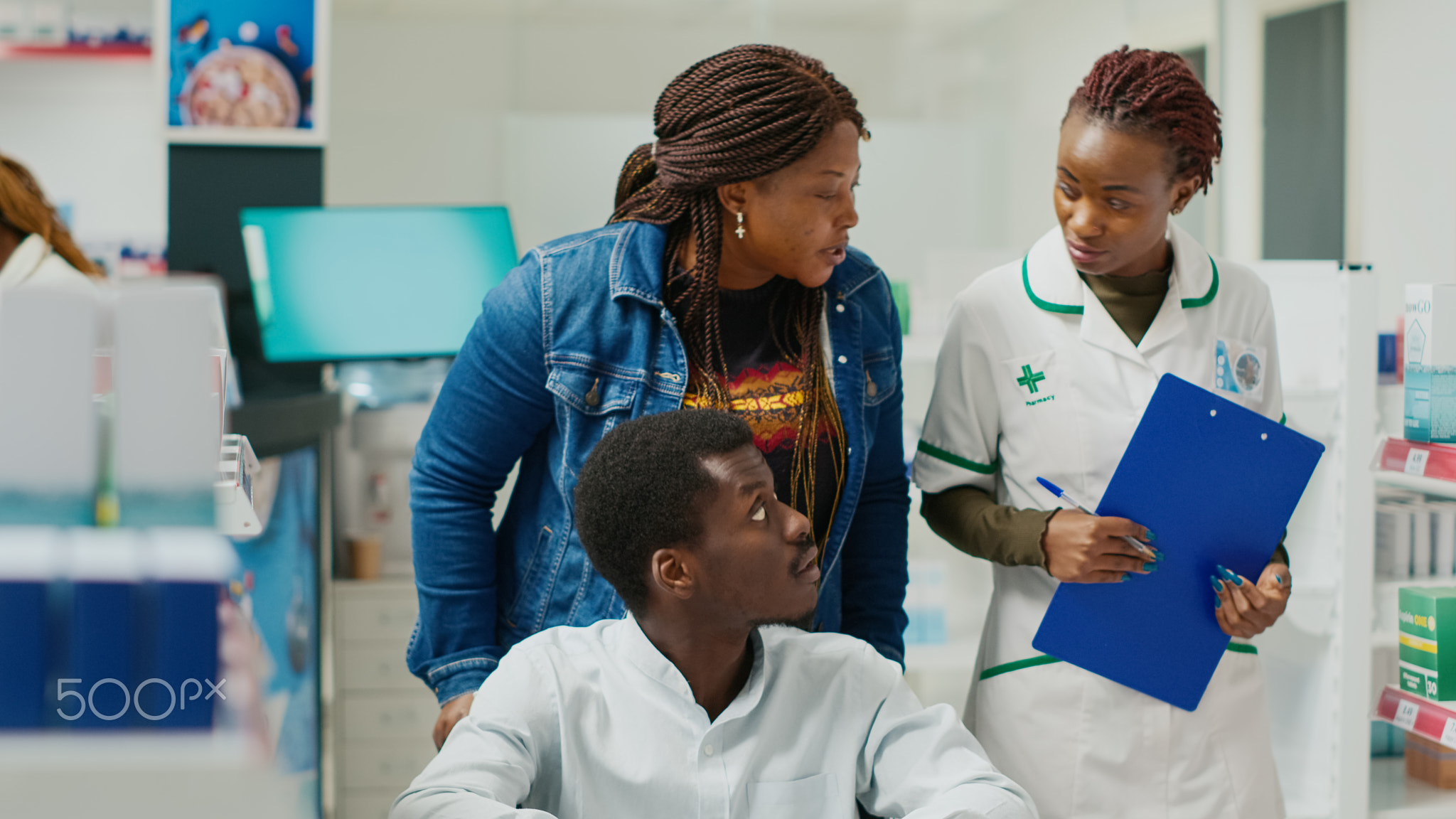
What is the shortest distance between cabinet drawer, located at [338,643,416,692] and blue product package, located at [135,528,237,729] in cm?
254

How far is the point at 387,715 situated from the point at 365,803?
0.24 m

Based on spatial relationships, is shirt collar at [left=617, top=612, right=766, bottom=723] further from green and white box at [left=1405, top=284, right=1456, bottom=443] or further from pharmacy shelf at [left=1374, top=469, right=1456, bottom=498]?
pharmacy shelf at [left=1374, top=469, right=1456, bottom=498]

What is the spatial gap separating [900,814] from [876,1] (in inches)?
140

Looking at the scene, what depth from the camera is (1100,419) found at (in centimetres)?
150

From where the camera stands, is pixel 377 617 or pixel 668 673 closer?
pixel 668 673

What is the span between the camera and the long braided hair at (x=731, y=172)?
1.36 m

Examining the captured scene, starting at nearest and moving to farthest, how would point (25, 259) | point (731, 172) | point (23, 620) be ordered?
point (23, 620)
point (731, 172)
point (25, 259)

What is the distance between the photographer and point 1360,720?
2420 mm

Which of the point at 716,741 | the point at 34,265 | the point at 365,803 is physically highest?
the point at 34,265

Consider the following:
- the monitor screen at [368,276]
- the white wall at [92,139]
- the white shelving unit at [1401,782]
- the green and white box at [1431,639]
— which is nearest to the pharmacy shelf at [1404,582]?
the white shelving unit at [1401,782]

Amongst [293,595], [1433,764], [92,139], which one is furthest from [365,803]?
[92,139]

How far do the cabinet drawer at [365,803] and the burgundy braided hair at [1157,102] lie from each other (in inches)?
97.4

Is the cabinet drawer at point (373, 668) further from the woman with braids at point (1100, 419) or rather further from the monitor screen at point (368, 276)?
the woman with braids at point (1100, 419)

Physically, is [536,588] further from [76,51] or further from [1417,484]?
[76,51]
